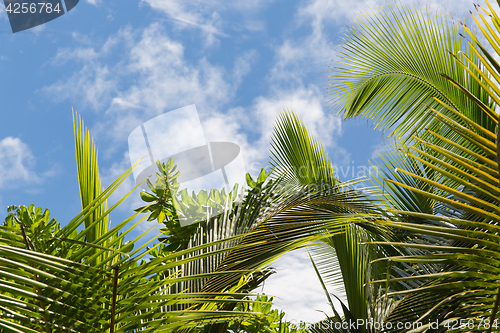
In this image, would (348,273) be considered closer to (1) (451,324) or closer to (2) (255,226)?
(2) (255,226)

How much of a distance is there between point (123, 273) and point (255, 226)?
1012 mm

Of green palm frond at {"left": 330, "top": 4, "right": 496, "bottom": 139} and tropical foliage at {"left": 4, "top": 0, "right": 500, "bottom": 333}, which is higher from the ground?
green palm frond at {"left": 330, "top": 4, "right": 496, "bottom": 139}

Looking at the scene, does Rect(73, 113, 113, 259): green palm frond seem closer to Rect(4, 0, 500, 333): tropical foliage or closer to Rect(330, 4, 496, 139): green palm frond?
Rect(4, 0, 500, 333): tropical foliage

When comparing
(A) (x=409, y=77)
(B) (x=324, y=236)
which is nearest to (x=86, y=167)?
(B) (x=324, y=236)

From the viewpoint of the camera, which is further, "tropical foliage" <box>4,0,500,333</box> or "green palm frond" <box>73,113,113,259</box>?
"green palm frond" <box>73,113,113,259</box>

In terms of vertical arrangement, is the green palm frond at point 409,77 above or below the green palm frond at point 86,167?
above

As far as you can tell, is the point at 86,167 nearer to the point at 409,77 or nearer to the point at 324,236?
the point at 324,236

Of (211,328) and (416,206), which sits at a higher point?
(416,206)

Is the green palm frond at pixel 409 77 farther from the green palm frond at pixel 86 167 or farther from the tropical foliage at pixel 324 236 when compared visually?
the green palm frond at pixel 86 167

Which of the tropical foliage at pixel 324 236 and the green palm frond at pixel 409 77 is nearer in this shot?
the tropical foliage at pixel 324 236

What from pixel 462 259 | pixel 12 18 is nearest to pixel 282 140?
pixel 12 18

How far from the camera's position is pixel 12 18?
83.6 inches

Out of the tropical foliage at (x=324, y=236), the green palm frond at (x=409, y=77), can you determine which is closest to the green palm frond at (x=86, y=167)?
the tropical foliage at (x=324, y=236)

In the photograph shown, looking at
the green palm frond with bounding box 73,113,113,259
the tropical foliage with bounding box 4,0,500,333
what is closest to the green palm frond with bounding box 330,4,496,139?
the tropical foliage with bounding box 4,0,500,333
